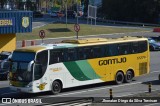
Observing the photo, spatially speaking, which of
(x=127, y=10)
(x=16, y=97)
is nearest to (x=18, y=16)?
(x=16, y=97)

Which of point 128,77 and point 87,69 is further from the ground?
point 87,69

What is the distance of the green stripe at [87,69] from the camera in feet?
81.7

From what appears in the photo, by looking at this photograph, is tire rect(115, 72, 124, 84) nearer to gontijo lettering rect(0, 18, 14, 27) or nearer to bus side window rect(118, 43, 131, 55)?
bus side window rect(118, 43, 131, 55)

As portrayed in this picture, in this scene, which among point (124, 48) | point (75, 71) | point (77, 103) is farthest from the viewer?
point (124, 48)

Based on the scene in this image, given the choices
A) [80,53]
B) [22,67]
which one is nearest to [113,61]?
[80,53]

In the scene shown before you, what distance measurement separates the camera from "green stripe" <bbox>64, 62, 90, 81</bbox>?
2427cm

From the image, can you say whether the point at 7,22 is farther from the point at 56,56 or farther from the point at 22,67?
the point at 22,67

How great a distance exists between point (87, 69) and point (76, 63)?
0.90 meters

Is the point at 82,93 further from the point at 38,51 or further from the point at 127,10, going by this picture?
the point at 127,10

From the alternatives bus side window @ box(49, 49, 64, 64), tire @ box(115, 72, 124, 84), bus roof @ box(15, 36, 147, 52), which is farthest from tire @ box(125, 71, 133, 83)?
bus side window @ box(49, 49, 64, 64)

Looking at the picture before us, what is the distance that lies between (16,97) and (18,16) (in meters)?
15.1

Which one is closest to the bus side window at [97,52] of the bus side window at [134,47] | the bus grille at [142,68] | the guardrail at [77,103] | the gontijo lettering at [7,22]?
the bus side window at [134,47]

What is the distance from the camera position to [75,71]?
24.6 m

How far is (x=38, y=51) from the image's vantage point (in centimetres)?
2264
